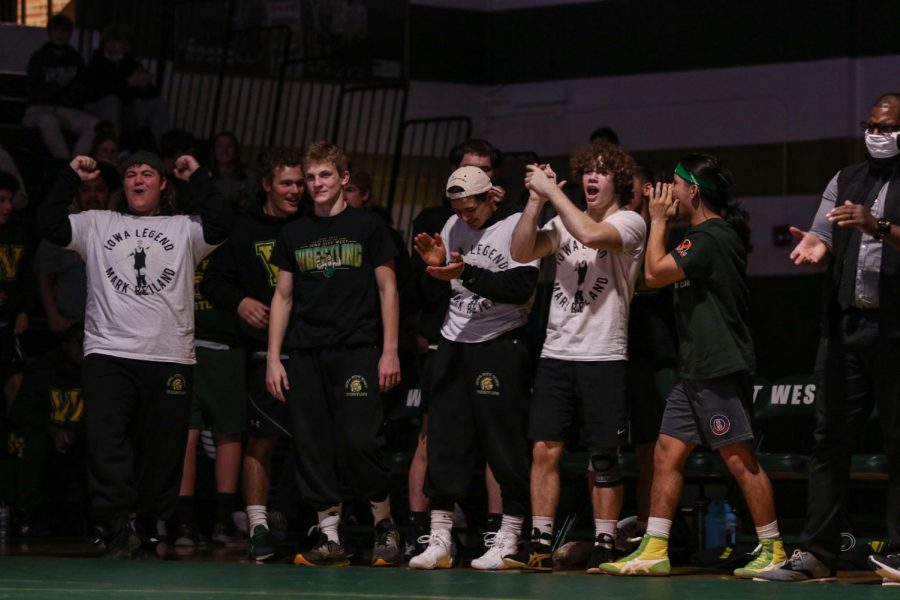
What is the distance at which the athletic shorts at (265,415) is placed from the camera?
876 cm

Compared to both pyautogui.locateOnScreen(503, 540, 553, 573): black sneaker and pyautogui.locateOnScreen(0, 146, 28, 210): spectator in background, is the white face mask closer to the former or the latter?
Result: pyautogui.locateOnScreen(503, 540, 553, 573): black sneaker

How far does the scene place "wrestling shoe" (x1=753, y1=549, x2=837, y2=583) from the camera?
7152mm

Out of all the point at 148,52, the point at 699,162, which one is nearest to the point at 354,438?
the point at 699,162

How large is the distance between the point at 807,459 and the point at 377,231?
2.54 m

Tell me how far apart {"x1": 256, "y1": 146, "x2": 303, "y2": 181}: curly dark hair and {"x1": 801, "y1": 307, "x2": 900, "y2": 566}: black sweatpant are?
307 centimetres

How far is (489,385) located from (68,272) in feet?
12.5

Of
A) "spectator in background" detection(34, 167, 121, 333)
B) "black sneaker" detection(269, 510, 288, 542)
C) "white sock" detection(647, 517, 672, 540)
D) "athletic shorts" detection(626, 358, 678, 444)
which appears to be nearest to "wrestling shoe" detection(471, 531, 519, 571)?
"white sock" detection(647, 517, 672, 540)

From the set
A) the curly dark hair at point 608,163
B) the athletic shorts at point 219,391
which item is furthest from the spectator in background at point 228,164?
the curly dark hair at point 608,163

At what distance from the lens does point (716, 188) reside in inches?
301

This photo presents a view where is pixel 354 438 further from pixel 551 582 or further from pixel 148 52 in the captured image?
pixel 148 52

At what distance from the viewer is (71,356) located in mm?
10102

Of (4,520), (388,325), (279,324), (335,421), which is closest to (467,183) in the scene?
(388,325)

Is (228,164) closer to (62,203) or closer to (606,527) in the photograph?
(62,203)

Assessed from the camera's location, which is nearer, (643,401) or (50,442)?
(643,401)
